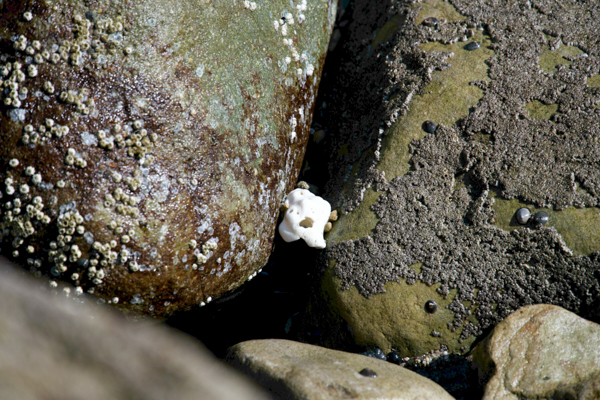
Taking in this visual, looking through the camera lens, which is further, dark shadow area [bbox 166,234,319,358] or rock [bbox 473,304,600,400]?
dark shadow area [bbox 166,234,319,358]

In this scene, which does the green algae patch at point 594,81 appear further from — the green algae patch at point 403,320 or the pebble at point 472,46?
the green algae patch at point 403,320

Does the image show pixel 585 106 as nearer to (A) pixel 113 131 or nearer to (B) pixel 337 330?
(B) pixel 337 330

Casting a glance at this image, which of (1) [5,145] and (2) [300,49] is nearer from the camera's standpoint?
(1) [5,145]

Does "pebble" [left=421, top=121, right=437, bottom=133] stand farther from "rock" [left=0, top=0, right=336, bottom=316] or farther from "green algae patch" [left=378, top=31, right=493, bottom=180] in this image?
"rock" [left=0, top=0, right=336, bottom=316]

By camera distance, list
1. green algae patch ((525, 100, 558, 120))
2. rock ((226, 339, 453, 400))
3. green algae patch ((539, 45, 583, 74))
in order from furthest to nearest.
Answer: green algae patch ((539, 45, 583, 74))
green algae patch ((525, 100, 558, 120))
rock ((226, 339, 453, 400))

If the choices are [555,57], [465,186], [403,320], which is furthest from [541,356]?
[555,57]

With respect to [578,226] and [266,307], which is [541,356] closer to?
[578,226]

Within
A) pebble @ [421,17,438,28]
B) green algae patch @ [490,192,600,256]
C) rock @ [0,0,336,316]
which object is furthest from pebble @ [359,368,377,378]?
pebble @ [421,17,438,28]

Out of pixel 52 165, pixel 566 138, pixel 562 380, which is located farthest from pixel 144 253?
pixel 566 138

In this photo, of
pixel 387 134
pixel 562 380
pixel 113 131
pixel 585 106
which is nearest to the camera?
pixel 562 380

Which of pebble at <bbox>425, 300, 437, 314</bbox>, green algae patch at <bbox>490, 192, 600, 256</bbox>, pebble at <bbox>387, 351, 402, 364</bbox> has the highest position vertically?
green algae patch at <bbox>490, 192, 600, 256</bbox>
